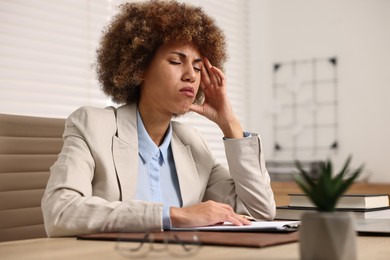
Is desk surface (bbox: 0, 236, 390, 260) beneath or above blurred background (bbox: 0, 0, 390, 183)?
beneath

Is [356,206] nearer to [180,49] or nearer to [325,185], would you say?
[180,49]

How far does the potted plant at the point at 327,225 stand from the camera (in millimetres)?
842

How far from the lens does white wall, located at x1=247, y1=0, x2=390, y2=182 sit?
162 inches

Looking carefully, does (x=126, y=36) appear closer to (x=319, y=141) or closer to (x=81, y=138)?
(x=81, y=138)

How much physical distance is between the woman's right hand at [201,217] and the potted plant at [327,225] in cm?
62

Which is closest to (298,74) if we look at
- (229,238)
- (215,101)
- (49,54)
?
(49,54)

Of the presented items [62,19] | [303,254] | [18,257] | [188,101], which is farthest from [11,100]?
[303,254]

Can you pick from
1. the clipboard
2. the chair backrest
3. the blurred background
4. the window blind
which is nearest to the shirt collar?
the chair backrest

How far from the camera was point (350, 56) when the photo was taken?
4.26 metres

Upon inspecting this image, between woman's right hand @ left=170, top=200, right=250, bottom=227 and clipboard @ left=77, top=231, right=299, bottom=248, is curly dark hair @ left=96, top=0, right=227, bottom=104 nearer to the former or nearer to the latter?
woman's right hand @ left=170, top=200, right=250, bottom=227

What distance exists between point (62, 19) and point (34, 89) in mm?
430

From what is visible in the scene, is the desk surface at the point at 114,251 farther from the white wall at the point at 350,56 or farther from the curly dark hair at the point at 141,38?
the white wall at the point at 350,56

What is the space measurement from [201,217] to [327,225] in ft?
2.21

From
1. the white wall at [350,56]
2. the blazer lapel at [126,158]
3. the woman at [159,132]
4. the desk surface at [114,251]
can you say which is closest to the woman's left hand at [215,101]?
the woman at [159,132]
